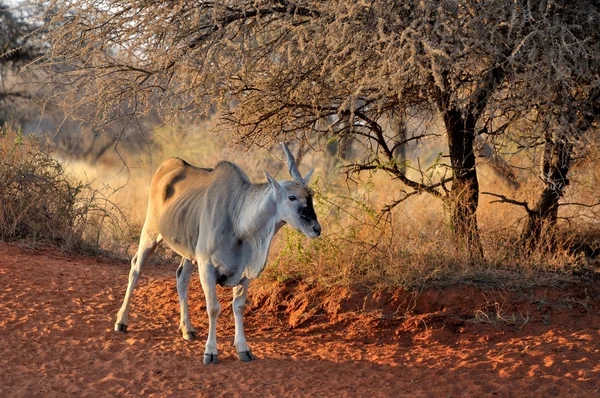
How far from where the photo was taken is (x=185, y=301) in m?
6.88

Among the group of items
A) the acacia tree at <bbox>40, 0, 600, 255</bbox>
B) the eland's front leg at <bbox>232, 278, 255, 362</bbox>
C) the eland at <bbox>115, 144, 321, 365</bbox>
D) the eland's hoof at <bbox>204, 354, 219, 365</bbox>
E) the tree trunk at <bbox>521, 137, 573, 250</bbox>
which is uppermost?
the acacia tree at <bbox>40, 0, 600, 255</bbox>

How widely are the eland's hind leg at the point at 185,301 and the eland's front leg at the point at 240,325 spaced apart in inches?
23.6

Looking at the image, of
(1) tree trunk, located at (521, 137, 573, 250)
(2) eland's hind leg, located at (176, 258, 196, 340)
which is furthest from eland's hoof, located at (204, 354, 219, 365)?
(1) tree trunk, located at (521, 137, 573, 250)

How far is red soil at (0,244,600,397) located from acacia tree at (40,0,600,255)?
1.13m

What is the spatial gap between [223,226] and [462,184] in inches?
116

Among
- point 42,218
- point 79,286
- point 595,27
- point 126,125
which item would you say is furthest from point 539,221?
point 42,218

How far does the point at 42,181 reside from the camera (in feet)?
33.4

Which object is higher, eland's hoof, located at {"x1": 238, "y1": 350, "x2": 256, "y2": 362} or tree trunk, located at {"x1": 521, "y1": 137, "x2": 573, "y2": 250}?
tree trunk, located at {"x1": 521, "y1": 137, "x2": 573, "y2": 250}

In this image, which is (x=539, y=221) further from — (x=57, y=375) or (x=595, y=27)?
(x=57, y=375)

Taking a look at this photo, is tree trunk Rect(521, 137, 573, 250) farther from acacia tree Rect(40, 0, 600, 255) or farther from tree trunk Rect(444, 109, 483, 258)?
acacia tree Rect(40, 0, 600, 255)

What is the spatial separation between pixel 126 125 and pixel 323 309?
2513mm

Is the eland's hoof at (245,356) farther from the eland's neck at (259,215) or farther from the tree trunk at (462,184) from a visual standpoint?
the tree trunk at (462,184)

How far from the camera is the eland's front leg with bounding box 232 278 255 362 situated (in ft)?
20.0

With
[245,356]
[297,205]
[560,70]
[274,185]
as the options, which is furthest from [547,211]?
[245,356]
